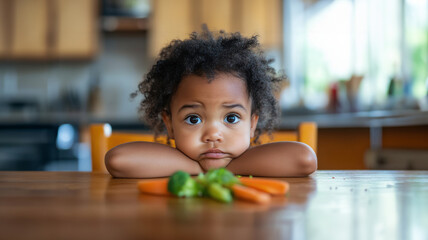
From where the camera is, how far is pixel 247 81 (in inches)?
34.7

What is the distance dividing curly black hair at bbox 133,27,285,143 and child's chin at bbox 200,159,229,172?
159mm

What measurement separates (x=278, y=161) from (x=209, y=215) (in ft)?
1.34

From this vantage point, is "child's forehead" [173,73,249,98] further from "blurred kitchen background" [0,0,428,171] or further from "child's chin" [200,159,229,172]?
"blurred kitchen background" [0,0,428,171]

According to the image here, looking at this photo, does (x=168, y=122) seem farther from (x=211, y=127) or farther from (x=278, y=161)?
(x=278, y=161)

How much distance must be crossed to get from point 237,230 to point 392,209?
0.21 m

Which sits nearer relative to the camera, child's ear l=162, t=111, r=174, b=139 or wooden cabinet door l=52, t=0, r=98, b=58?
child's ear l=162, t=111, r=174, b=139

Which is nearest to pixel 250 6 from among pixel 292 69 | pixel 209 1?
pixel 209 1

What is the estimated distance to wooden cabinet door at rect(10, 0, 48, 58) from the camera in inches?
152

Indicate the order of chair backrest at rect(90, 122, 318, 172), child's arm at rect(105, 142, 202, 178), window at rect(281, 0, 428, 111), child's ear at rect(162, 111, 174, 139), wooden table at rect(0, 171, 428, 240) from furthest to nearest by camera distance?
1. window at rect(281, 0, 428, 111)
2. chair backrest at rect(90, 122, 318, 172)
3. child's ear at rect(162, 111, 174, 139)
4. child's arm at rect(105, 142, 202, 178)
5. wooden table at rect(0, 171, 428, 240)

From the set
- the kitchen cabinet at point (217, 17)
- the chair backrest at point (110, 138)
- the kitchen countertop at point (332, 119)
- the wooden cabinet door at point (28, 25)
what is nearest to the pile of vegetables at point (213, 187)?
the chair backrest at point (110, 138)

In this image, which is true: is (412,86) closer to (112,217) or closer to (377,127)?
(377,127)

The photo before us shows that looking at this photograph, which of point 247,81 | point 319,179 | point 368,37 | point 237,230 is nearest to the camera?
point 237,230

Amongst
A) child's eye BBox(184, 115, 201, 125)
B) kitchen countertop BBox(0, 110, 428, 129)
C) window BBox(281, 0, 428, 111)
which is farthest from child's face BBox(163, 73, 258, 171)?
window BBox(281, 0, 428, 111)

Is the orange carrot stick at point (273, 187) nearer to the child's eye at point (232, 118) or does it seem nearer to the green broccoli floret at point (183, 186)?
the green broccoli floret at point (183, 186)
